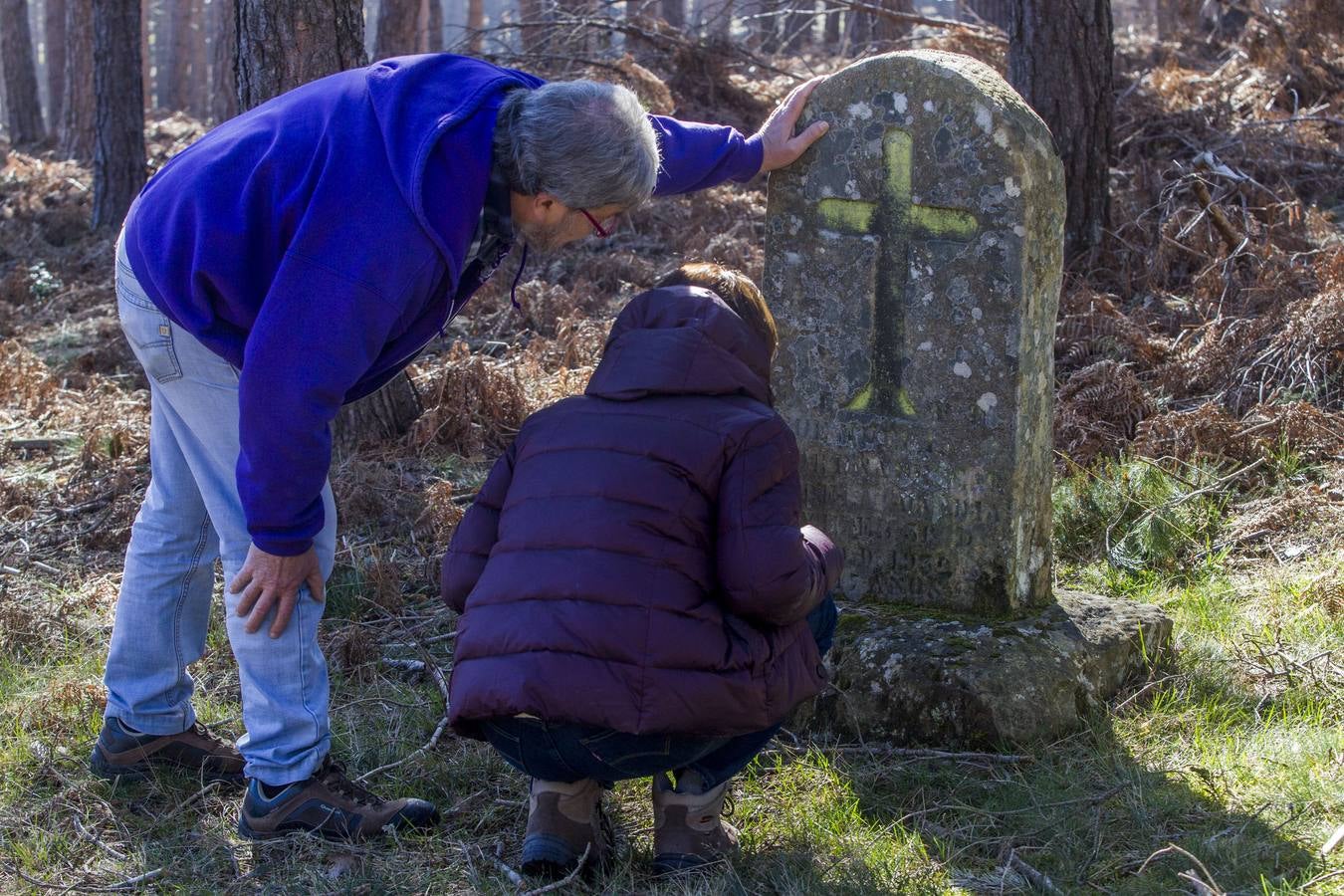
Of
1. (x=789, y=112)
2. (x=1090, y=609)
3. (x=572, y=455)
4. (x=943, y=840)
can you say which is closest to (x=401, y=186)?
(x=572, y=455)

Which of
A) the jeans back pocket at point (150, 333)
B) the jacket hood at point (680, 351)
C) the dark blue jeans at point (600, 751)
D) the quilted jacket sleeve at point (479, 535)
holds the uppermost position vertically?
the jacket hood at point (680, 351)

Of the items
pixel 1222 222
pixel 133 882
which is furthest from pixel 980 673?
pixel 1222 222

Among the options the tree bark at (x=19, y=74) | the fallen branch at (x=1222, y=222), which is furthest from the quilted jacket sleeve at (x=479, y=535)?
the tree bark at (x=19, y=74)

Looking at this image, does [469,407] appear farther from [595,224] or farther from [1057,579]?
[595,224]

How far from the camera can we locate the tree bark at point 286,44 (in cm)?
550

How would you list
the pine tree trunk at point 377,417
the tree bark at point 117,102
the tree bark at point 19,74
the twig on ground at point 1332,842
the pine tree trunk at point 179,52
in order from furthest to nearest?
the pine tree trunk at point 179,52
the tree bark at point 19,74
the tree bark at point 117,102
the pine tree trunk at point 377,417
the twig on ground at point 1332,842

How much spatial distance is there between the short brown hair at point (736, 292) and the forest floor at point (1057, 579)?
1296 millimetres

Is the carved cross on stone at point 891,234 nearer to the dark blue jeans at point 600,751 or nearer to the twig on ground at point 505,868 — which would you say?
the dark blue jeans at point 600,751

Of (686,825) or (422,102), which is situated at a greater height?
(422,102)

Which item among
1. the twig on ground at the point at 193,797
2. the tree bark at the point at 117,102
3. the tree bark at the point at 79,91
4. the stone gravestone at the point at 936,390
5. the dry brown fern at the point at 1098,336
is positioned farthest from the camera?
the tree bark at the point at 79,91

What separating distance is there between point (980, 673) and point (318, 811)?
1.89m

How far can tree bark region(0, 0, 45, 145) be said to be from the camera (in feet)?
55.6

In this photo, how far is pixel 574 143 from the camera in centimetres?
282

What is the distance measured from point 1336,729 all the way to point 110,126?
10.8 meters
